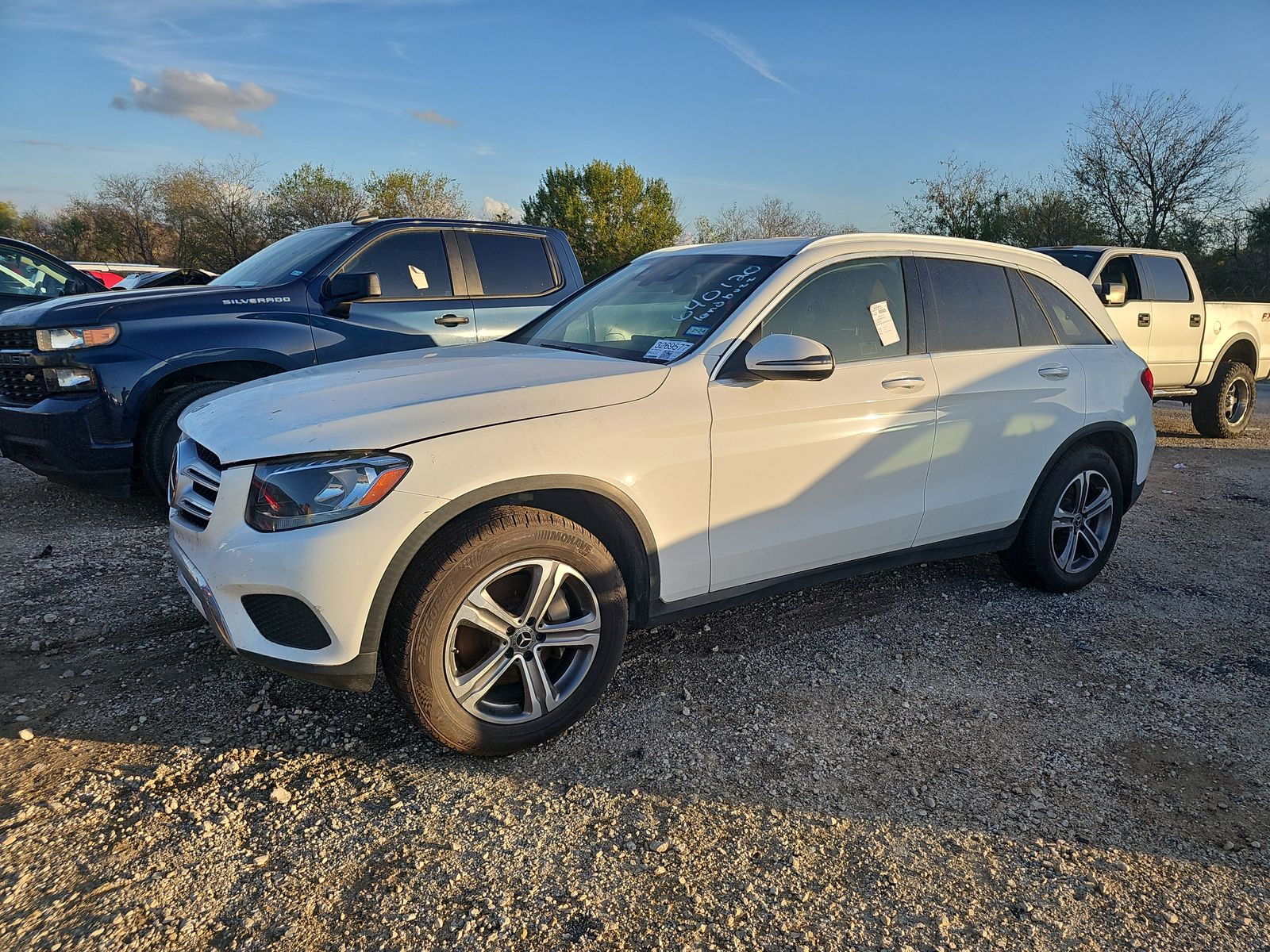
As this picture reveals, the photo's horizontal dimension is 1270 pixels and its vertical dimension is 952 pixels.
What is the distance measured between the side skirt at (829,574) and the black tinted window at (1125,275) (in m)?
6.17

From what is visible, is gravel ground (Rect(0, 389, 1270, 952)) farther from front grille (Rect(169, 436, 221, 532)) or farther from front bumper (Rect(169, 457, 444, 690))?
front grille (Rect(169, 436, 221, 532))

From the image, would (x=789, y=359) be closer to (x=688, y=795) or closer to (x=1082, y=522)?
(x=688, y=795)

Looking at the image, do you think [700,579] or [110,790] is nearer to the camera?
[110,790]

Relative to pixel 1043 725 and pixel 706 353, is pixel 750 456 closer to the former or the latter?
pixel 706 353

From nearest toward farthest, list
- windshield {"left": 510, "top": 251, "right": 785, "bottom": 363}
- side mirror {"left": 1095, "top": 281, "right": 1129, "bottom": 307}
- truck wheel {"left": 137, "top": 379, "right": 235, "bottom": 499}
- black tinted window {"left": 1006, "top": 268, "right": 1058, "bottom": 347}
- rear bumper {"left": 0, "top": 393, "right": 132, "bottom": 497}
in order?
windshield {"left": 510, "top": 251, "right": 785, "bottom": 363} < black tinted window {"left": 1006, "top": 268, "right": 1058, "bottom": 347} < rear bumper {"left": 0, "top": 393, "right": 132, "bottom": 497} < truck wheel {"left": 137, "top": 379, "right": 235, "bottom": 499} < side mirror {"left": 1095, "top": 281, "right": 1129, "bottom": 307}

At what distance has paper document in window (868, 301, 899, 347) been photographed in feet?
11.7

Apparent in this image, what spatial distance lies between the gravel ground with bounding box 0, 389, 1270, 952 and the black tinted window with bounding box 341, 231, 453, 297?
2.71 metres

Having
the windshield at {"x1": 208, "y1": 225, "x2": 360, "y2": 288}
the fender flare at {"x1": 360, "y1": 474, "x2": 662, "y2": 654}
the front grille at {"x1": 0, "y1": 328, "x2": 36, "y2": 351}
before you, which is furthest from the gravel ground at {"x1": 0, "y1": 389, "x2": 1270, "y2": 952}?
the windshield at {"x1": 208, "y1": 225, "x2": 360, "y2": 288}

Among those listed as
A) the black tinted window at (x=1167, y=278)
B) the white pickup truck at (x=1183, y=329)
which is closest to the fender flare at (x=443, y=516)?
the white pickup truck at (x=1183, y=329)

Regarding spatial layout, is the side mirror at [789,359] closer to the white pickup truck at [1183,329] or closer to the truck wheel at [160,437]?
the truck wheel at [160,437]

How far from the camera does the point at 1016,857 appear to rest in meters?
2.38

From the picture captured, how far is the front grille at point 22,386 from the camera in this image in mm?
4934

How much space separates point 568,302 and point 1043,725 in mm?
2769

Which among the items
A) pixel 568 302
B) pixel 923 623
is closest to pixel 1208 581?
pixel 923 623
